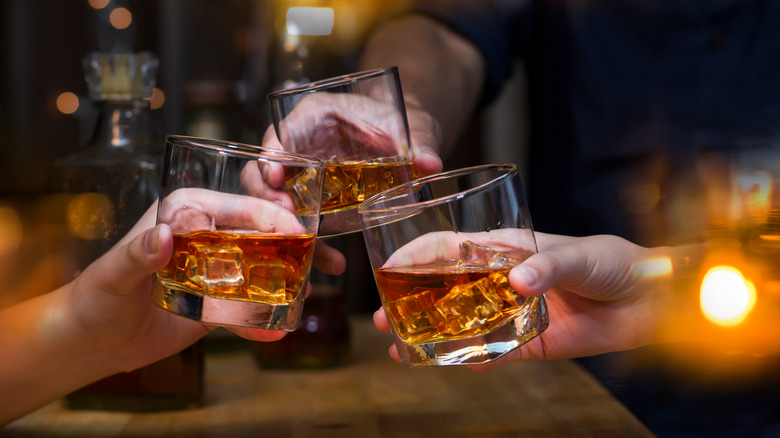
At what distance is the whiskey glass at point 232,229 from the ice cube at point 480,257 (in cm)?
15

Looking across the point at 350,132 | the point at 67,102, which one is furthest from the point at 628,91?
the point at 67,102

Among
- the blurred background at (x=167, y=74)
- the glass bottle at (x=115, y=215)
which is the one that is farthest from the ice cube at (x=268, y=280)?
the blurred background at (x=167, y=74)

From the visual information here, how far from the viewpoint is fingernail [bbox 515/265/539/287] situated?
2.02 ft

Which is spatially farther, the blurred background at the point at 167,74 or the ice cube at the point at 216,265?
the blurred background at the point at 167,74

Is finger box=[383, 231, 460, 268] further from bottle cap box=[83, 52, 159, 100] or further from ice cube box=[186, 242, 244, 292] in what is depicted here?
bottle cap box=[83, 52, 159, 100]

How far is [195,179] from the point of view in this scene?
65 centimetres

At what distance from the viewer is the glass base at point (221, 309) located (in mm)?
657

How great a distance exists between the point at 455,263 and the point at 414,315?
0.20ft

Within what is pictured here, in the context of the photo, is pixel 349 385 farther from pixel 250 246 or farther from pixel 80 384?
pixel 250 246

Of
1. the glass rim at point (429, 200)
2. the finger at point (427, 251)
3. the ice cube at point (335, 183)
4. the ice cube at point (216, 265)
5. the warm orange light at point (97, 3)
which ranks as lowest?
the finger at point (427, 251)

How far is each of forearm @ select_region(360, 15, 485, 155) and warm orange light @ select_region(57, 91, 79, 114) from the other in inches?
43.9

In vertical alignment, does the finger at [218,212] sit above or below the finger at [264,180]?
below

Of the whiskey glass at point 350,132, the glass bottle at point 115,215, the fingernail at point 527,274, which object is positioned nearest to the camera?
the fingernail at point 527,274

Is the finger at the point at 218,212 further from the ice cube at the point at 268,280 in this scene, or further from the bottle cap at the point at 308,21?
the bottle cap at the point at 308,21
